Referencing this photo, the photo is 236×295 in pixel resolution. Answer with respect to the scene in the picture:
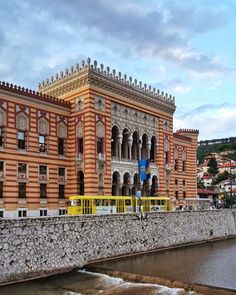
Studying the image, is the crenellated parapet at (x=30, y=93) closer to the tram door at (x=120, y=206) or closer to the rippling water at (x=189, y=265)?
the tram door at (x=120, y=206)

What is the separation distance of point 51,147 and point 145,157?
13358 mm

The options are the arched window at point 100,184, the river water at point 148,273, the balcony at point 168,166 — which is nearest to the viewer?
the river water at point 148,273

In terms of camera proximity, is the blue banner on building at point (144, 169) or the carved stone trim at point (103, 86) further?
the carved stone trim at point (103, 86)

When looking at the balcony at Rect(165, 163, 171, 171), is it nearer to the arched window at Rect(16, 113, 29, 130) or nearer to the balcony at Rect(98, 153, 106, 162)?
the balcony at Rect(98, 153, 106, 162)

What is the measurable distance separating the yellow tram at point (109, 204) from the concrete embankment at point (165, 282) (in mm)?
6956

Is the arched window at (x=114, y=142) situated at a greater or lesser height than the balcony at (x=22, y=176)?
greater

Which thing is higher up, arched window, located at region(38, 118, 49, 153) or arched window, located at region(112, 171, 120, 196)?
arched window, located at region(38, 118, 49, 153)

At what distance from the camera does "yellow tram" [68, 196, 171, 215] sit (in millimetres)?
34500

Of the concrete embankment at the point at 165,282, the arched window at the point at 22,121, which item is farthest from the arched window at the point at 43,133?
the concrete embankment at the point at 165,282

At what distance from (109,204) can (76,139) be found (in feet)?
26.5

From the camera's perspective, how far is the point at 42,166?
38969 millimetres

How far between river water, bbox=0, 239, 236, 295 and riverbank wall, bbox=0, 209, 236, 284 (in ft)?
3.12

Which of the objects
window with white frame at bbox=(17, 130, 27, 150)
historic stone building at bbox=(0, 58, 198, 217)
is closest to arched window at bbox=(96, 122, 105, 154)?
historic stone building at bbox=(0, 58, 198, 217)

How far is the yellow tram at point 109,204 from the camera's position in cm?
3450
